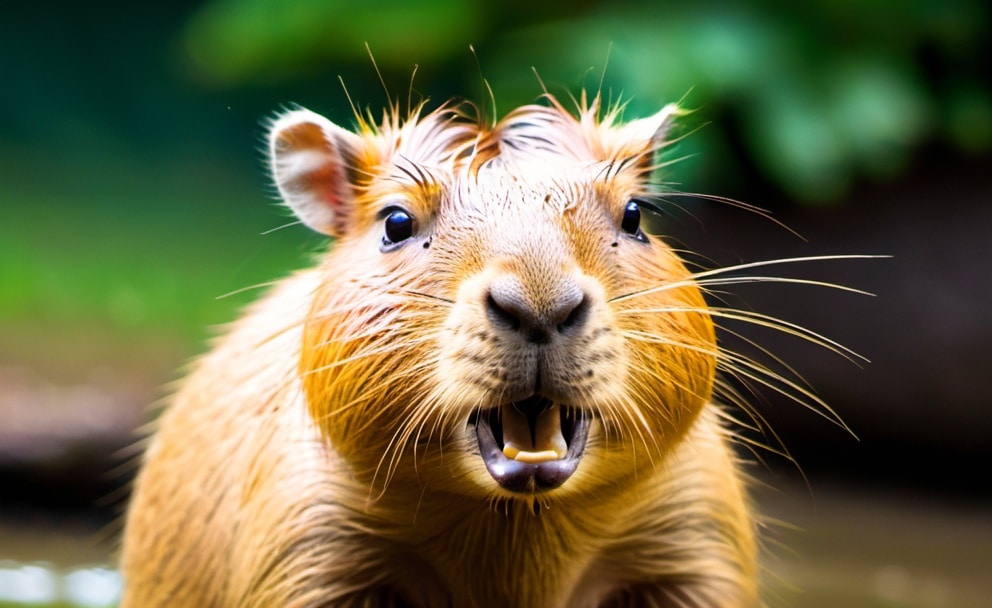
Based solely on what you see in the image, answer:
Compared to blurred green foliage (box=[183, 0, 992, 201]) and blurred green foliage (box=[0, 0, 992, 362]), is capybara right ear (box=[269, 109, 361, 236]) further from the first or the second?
blurred green foliage (box=[183, 0, 992, 201])

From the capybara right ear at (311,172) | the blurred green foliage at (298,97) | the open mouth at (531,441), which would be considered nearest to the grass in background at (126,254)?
the blurred green foliage at (298,97)

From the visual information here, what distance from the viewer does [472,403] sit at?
3123 mm

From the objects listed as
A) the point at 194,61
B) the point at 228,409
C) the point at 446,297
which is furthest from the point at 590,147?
the point at 194,61

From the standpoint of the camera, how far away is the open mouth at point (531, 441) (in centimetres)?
310

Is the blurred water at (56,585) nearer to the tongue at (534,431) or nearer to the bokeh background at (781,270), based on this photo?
the bokeh background at (781,270)

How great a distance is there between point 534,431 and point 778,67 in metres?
6.33

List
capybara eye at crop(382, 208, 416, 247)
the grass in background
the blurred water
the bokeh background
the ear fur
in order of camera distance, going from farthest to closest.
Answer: the grass in background → the bokeh background → the blurred water → the ear fur → capybara eye at crop(382, 208, 416, 247)

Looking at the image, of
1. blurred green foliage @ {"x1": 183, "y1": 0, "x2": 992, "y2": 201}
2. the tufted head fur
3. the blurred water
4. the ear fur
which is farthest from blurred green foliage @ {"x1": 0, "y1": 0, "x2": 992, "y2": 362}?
the tufted head fur

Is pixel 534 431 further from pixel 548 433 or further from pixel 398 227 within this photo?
pixel 398 227

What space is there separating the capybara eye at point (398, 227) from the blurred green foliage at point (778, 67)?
482 centimetres

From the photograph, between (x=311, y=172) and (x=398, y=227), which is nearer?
(x=398, y=227)

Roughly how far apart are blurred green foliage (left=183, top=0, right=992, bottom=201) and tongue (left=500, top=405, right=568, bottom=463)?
520 cm

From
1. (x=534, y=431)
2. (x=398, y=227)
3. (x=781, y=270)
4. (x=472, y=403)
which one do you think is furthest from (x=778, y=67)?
(x=472, y=403)

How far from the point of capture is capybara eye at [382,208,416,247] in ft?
11.6
